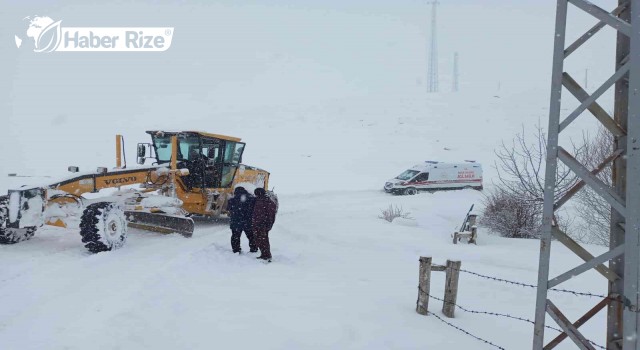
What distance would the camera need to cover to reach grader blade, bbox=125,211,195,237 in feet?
36.8

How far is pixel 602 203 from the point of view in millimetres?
15680

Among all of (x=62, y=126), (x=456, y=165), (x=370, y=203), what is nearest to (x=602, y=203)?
(x=370, y=203)

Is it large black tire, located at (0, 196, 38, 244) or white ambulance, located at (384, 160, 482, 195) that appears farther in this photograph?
white ambulance, located at (384, 160, 482, 195)

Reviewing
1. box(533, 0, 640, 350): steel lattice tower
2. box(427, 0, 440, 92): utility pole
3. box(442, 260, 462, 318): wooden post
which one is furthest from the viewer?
box(427, 0, 440, 92): utility pole

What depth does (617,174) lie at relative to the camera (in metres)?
4.03

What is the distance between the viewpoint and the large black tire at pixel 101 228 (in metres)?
9.16

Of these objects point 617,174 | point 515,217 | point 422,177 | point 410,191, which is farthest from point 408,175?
point 617,174

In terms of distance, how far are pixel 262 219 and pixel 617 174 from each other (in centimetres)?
657

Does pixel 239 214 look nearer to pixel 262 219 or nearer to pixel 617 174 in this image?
pixel 262 219

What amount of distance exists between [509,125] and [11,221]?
44752 millimetres

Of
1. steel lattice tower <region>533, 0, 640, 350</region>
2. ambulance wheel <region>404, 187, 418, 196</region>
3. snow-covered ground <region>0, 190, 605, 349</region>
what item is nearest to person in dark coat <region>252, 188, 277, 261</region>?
snow-covered ground <region>0, 190, 605, 349</region>

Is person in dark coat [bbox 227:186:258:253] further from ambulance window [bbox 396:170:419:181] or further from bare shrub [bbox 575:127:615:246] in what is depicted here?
ambulance window [bbox 396:170:419:181]

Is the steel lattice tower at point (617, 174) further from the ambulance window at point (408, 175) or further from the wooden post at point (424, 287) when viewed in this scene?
the ambulance window at point (408, 175)

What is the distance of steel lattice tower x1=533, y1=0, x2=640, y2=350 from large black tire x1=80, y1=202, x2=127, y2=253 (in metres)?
7.87
